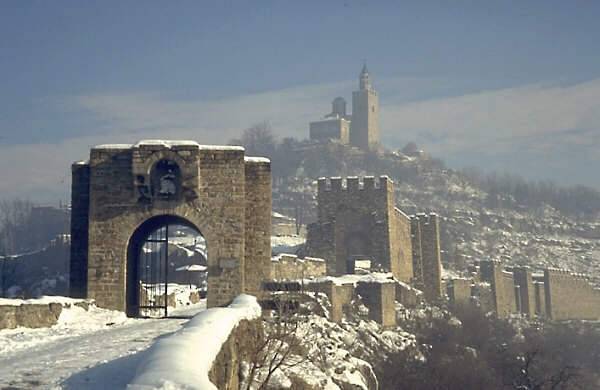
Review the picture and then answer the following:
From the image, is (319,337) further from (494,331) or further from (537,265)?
(537,265)

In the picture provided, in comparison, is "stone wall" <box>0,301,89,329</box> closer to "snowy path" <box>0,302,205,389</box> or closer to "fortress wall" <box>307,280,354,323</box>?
"snowy path" <box>0,302,205,389</box>

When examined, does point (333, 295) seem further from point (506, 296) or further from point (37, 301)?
point (506, 296)

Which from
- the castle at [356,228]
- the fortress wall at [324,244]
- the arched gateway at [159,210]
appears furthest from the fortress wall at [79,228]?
the fortress wall at [324,244]

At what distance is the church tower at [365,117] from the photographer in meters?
135

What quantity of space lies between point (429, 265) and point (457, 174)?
76.6 metres

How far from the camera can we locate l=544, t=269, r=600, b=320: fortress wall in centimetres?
6488

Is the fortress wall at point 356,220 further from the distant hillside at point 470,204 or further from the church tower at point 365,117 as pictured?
the church tower at point 365,117

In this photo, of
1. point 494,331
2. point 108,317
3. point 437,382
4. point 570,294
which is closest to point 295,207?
point 570,294

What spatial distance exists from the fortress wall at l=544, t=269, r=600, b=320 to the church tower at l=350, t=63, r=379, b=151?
64.0 meters

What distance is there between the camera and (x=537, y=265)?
89.6 meters

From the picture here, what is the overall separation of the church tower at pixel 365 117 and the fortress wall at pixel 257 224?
369 ft

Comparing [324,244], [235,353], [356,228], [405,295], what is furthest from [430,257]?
[235,353]

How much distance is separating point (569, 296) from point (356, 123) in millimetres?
74335

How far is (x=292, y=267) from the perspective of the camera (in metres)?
33.5
